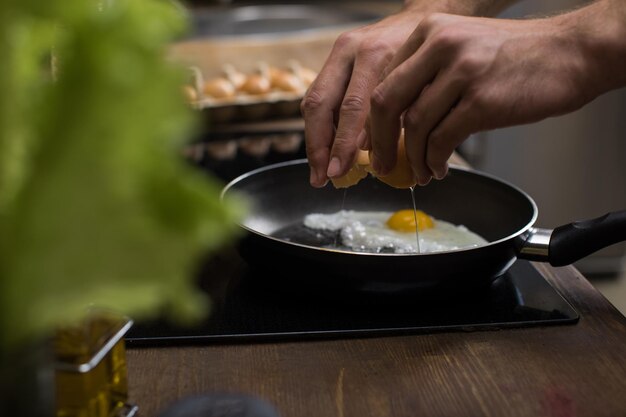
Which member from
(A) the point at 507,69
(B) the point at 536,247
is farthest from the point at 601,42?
(B) the point at 536,247

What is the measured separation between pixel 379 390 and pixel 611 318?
444 millimetres

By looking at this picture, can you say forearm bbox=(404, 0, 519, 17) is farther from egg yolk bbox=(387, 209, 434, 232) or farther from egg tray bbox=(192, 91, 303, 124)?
egg tray bbox=(192, 91, 303, 124)

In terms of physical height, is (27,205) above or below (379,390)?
above

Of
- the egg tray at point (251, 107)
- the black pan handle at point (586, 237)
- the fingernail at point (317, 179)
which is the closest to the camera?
the black pan handle at point (586, 237)

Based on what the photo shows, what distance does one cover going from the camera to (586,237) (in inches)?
49.8

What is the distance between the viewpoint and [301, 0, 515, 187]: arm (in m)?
1.33

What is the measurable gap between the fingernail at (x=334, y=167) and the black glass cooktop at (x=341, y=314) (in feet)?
0.67

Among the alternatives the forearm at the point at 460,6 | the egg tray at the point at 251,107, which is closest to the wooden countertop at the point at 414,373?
the forearm at the point at 460,6

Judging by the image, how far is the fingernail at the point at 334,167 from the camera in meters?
1.32

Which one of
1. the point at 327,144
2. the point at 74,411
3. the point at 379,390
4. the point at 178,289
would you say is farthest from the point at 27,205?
the point at 327,144

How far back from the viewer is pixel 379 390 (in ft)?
3.30

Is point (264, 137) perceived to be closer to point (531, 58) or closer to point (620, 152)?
point (531, 58)

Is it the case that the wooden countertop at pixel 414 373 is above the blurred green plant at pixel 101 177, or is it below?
below

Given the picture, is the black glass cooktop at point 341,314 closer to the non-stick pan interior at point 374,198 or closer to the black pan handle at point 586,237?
the black pan handle at point 586,237
